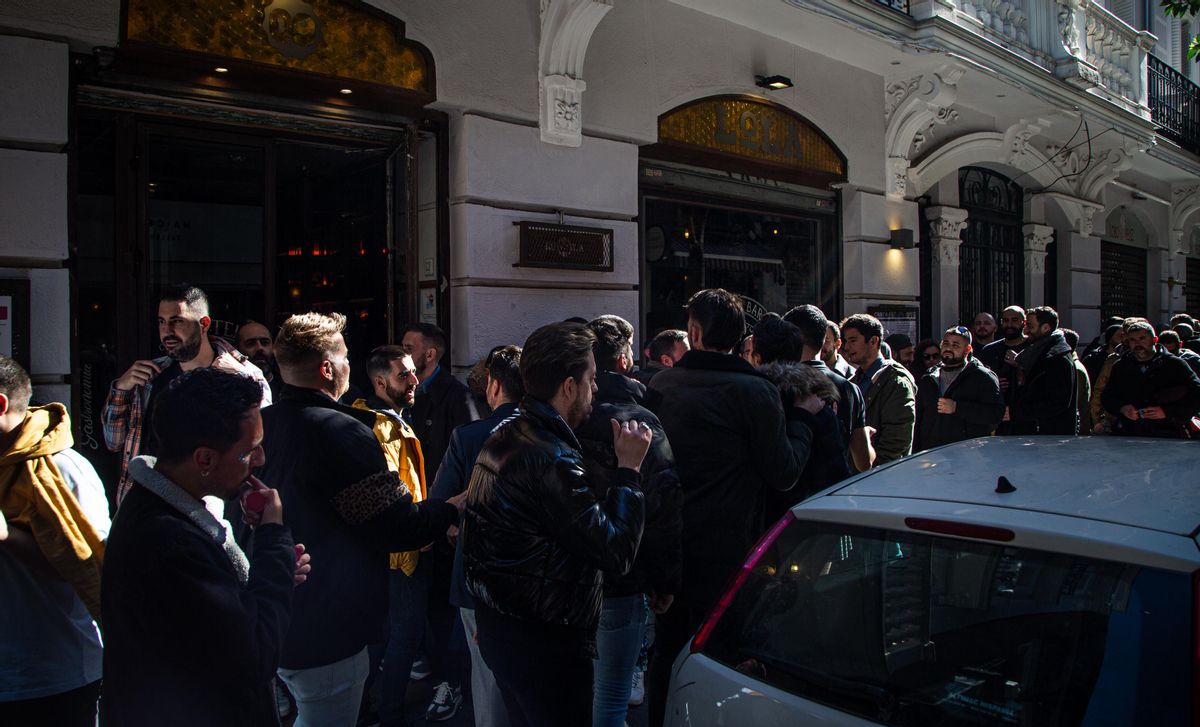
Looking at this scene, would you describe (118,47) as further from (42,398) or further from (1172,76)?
(1172,76)

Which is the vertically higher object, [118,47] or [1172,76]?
[1172,76]

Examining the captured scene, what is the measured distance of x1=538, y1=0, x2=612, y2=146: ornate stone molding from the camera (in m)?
6.32

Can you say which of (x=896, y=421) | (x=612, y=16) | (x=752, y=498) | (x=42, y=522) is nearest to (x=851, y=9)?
(x=612, y=16)

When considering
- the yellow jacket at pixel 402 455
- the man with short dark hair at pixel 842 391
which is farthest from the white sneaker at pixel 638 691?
the man with short dark hair at pixel 842 391

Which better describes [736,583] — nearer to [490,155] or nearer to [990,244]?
[490,155]

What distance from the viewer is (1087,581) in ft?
6.27

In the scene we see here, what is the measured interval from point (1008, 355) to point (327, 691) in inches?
269

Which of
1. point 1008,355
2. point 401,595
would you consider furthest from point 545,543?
point 1008,355

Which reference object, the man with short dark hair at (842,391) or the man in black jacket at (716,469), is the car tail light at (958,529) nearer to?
the man in black jacket at (716,469)

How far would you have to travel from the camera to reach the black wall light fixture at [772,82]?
27.1ft

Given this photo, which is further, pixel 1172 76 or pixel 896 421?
pixel 1172 76

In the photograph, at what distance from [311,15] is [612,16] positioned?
2514mm

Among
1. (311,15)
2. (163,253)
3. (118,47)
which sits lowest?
(163,253)

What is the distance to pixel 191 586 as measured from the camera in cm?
180
